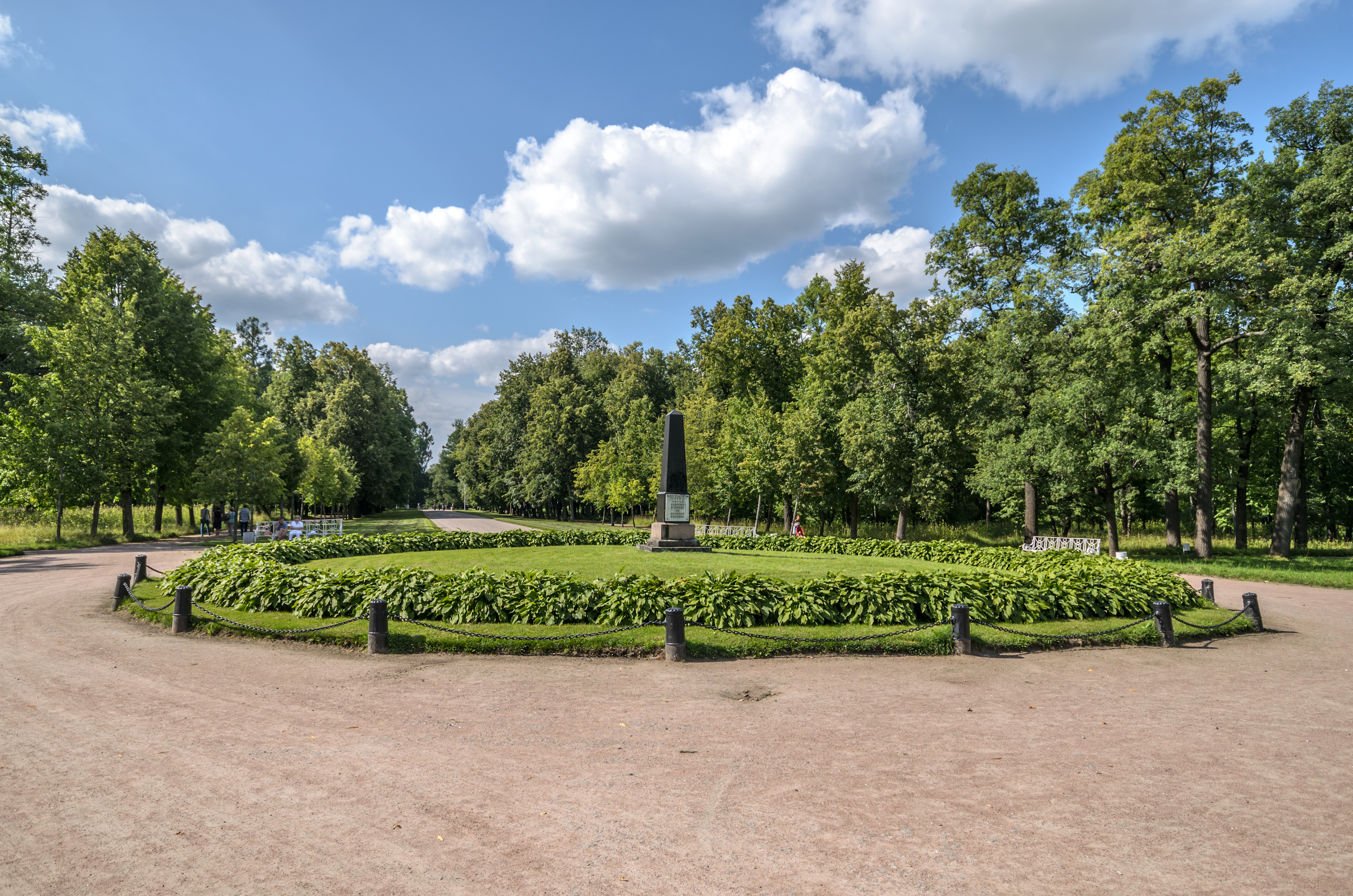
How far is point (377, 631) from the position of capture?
30.6 feet

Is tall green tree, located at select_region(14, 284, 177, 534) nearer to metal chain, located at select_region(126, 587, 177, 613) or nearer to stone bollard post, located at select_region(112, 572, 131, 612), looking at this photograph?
stone bollard post, located at select_region(112, 572, 131, 612)

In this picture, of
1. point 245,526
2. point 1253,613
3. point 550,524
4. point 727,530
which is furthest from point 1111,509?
point 245,526

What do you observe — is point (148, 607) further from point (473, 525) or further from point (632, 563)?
point (473, 525)

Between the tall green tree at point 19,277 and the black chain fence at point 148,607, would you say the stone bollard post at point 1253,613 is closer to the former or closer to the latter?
the black chain fence at point 148,607

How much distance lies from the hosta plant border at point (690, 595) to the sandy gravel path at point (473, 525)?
57.7 feet

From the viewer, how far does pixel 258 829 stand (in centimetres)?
428

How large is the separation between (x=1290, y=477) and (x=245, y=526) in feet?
141

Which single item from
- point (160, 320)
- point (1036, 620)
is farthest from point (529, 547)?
point (160, 320)

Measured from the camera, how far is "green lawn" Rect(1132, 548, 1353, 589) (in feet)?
58.6

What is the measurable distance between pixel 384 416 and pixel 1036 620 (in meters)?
62.4

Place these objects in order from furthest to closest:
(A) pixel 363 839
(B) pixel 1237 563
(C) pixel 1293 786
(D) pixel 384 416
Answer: (D) pixel 384 416, (B) pixel 1237 563, (C) pixel 1293 786, (A) pixel 363 839

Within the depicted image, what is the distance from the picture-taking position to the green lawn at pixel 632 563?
1491 cm

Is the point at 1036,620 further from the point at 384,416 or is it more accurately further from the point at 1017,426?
the point at 384,416

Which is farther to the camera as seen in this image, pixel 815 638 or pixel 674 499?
pixel 674 499
